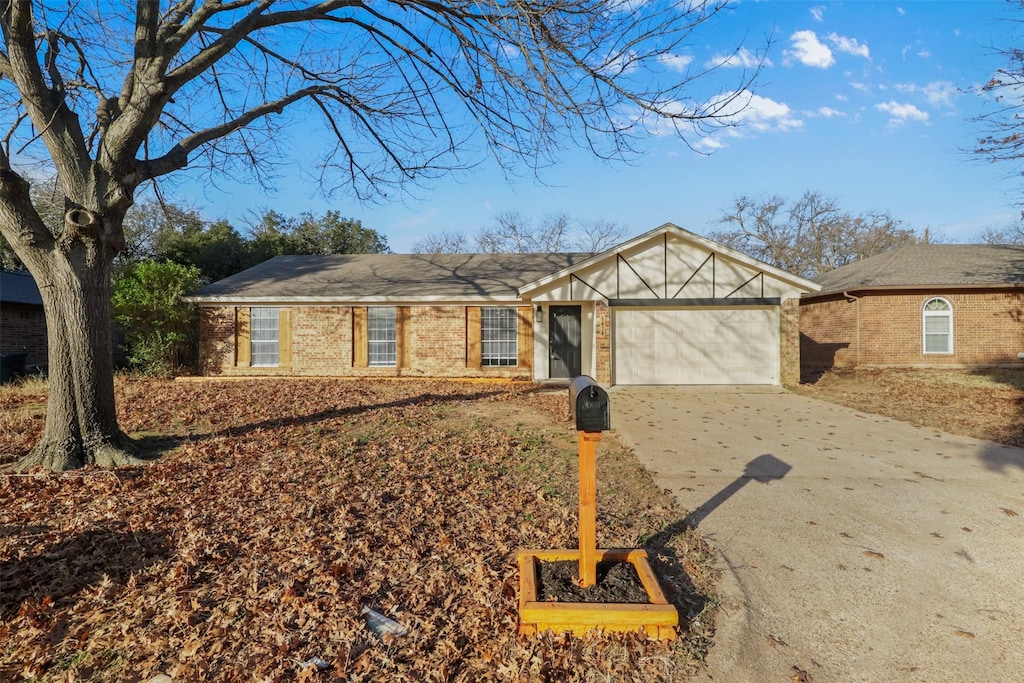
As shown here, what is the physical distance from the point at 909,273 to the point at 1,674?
2201cm

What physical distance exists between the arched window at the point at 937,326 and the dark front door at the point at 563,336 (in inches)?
473

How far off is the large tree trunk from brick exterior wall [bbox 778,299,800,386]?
A: 14.3 meters

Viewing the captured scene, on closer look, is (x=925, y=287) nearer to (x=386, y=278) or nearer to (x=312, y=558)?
(x=386, y=278)

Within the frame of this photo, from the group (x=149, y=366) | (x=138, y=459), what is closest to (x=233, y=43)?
(x=138, y=459)

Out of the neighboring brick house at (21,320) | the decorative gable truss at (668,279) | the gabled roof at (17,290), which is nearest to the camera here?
the decorative gable truss at (668,279)

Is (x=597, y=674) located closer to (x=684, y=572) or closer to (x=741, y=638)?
(x=741, y=638)

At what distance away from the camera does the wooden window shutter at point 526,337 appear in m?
14.8

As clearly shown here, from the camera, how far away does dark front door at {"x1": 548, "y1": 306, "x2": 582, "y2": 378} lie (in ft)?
48.3

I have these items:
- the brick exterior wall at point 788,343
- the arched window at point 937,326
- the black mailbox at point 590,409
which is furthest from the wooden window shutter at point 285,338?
the arched window at point 937,326

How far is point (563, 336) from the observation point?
48.5 feet

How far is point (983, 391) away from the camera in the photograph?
12.0 metres

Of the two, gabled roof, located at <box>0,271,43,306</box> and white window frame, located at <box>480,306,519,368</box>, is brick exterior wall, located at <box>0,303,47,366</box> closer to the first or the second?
gabled roof, located at <box>0,271,43,306</box>

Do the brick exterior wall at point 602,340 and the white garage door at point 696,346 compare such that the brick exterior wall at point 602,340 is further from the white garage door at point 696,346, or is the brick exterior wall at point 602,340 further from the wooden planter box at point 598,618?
the wooden planter box at point 598,618

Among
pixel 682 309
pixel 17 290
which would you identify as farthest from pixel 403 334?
pixel 17 290
